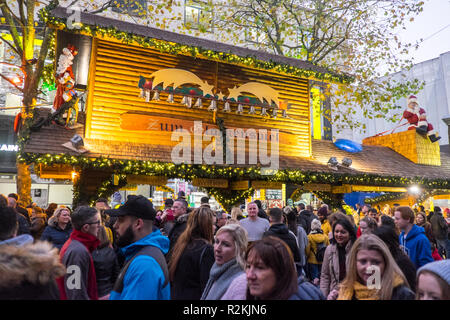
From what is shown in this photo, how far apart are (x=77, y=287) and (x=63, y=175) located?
10828 mm

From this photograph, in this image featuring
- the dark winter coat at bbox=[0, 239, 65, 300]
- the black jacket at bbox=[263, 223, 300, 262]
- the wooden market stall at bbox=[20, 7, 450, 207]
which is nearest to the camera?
the dark winter coat at bbox=[0, 239, 65, 300]

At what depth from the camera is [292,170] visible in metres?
13.1

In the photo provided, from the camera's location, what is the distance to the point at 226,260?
3.23 metres

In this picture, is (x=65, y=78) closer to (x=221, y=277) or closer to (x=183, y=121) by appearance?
(x=183, y=121)

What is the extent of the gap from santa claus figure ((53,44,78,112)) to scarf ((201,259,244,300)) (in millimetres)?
10081

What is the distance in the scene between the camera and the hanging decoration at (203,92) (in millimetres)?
12242

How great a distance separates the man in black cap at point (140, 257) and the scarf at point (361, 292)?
4.94 feet

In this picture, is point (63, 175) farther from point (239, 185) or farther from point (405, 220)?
point (405, 220)

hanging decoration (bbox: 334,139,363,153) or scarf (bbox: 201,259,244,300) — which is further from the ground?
hanging decoration (bbox: 334,139,363,153)

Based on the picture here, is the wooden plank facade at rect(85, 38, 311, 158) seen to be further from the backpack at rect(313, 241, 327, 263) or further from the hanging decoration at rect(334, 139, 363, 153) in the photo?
the backpack at rect(313, 241, 327, 263)

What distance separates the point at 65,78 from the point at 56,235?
796cm

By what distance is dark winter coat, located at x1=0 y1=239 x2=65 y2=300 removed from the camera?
1794 mm

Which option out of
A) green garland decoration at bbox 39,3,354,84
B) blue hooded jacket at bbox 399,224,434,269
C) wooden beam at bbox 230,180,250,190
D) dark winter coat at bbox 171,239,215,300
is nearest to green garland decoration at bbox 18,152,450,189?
wooden beam at bbox 230,180,250,190
